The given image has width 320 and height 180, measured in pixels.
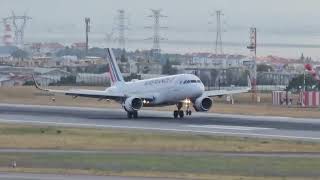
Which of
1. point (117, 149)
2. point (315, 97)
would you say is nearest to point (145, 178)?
point (117, 149)

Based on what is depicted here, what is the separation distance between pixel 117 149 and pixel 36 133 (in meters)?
13.3

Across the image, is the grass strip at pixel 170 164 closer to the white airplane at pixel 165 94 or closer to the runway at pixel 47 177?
the runway at pixel 47 177

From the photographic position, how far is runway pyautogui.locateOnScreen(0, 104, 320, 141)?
2768 inches

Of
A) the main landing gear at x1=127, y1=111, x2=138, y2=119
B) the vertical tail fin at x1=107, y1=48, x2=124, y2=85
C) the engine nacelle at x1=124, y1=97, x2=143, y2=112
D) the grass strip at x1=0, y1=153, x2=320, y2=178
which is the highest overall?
the vertical tail fin at x1=107, y1=48, x2=124, y2=85

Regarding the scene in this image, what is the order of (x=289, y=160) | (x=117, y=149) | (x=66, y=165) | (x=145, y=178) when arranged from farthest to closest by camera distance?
(x=117, y=149), (x=289, y=160), (x=66, y=165), (x=145, y=178)

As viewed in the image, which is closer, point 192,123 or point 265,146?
point 265,146

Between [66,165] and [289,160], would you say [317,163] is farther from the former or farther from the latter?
[66,165]

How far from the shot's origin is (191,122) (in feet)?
271

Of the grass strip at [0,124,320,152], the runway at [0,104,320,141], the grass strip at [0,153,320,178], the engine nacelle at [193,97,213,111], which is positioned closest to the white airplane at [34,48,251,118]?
the engine nacelle at [193,97,213,111]

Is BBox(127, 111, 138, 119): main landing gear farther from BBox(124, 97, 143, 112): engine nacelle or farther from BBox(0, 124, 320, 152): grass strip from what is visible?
BBox(0, 124, 320, 152): grass strip

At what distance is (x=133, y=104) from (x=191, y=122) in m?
8.53

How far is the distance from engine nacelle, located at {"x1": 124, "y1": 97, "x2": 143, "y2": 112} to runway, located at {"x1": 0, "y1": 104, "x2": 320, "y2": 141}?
1096 millimetres

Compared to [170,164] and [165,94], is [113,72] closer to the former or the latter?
[165,94]

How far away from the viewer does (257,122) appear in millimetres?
82750
